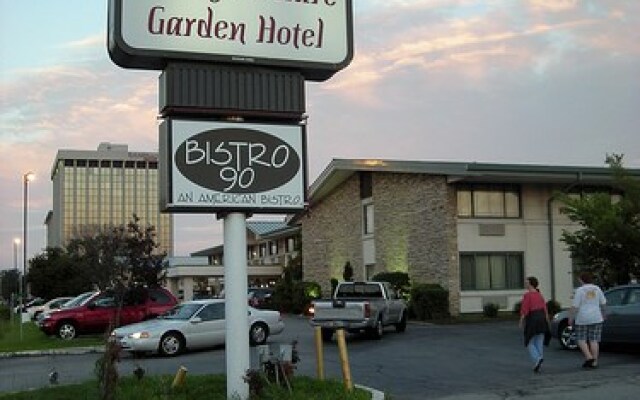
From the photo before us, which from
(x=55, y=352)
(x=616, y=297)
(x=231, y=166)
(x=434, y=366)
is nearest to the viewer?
(x=231, y=166)

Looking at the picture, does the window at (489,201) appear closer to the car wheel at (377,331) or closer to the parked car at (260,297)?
the car wheel at (377,331)

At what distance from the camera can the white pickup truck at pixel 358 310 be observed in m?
23.3

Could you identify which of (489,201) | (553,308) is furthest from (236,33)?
(489,201)

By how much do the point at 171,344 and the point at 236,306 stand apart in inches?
426

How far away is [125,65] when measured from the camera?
11180 millimetres

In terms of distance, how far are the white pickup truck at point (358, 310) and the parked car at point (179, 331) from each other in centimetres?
285

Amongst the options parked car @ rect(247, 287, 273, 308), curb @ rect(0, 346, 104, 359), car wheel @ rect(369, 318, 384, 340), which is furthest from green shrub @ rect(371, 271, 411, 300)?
curb @ rect(0, 346, 104, 359)

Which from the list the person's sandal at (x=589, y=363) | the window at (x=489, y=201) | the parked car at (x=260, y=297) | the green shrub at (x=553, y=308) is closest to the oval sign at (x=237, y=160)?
the person's sandal at (x=589, y=363)

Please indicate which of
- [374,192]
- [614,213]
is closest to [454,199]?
[374,192]

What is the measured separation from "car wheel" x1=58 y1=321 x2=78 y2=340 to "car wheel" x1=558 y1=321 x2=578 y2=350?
16.3 metres

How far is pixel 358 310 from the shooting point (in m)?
23.3

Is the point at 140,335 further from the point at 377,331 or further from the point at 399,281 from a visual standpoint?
the point at 399,281

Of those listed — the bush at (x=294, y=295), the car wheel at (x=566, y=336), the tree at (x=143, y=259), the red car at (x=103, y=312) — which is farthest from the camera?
the bush at (x=294, y=295)

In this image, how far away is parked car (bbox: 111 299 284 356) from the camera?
21.0 metres
